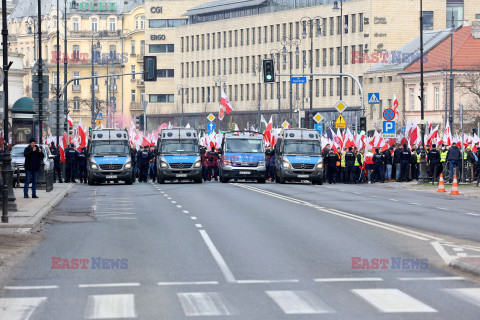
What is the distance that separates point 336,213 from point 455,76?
237ft

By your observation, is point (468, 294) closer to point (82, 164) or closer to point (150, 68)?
point (150, 68)

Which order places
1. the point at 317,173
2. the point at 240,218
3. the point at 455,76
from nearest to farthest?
the point at 240,218, the point at 317,173, the point at 455,76

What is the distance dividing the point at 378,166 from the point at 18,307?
129ft

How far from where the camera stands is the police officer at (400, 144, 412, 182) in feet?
162

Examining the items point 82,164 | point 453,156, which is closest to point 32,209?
point 453,156

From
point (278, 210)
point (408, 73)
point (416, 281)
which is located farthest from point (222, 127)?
point (416, 281)

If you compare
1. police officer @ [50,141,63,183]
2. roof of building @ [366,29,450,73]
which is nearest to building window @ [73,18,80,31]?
roof of building @ [366,29,450,73]

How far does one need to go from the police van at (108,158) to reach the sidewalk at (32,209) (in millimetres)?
9371

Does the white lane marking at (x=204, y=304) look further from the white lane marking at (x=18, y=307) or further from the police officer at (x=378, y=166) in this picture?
the police officer at (x=378, y=166)

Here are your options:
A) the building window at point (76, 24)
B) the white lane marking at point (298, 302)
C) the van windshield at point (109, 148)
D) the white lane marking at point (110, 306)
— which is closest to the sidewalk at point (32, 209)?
the van windshield at point (109, 148)

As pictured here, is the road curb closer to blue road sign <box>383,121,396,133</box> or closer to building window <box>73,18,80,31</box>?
blue road sign <box>383,121,396,133</box>

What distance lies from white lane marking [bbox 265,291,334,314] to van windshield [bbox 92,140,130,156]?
118 ft

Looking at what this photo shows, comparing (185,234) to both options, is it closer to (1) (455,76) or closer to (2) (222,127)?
(1) (455,76)

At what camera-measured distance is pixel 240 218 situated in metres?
25.9
